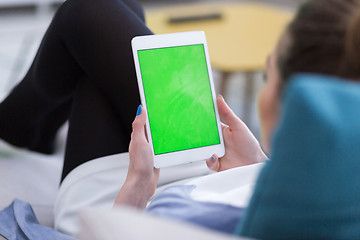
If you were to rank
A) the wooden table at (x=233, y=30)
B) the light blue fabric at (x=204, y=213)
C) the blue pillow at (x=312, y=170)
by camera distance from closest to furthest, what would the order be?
the blue pillow at (x=312, y=170) → the light blue fabric at (x=204, y=213) → the wooden table at (x=233, y=30)

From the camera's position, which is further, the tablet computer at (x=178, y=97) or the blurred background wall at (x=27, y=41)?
the blurred background wall at (x=27, y=41)

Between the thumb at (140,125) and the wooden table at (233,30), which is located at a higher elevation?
the thumb at (140,125)

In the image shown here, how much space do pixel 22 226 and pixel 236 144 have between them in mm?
427

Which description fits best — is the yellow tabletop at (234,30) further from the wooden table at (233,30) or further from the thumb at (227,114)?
the thumb at (227,114)

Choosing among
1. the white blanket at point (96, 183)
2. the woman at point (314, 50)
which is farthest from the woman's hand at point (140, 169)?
the woman at point (314, 50)

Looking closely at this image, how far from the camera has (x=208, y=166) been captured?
1.08 meters

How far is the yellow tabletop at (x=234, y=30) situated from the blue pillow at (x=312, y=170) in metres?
1.28

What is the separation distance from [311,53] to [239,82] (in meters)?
2.52

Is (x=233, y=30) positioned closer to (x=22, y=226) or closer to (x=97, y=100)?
(x=97, y=100)

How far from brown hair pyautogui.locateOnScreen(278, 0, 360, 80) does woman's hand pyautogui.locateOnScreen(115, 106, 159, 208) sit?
39 centimetres

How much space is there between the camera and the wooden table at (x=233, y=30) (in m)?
1.94

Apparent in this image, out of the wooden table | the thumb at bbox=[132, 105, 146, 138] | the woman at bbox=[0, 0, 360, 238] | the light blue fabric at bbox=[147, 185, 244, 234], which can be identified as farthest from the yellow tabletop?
the light blue fabric at bbox=[147, 185, 244, 234]

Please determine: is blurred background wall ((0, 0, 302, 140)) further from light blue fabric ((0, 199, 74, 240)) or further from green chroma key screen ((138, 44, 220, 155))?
green chroma key screen ((138, 44, 220, 155))

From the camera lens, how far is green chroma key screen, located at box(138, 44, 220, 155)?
1.01 metres
